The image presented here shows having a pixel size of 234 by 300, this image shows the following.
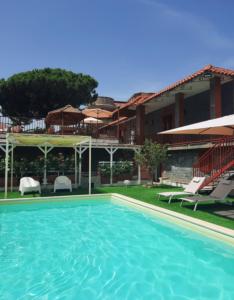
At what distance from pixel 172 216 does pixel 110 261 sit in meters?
3.13

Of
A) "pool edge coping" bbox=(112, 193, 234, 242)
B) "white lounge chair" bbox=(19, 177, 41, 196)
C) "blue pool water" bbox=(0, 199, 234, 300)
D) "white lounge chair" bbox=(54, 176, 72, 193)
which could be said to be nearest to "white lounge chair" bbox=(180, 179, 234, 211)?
"pool edge coping" bbox=(112, 193, 234, 242)

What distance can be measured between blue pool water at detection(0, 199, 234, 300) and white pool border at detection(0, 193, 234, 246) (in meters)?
0.22

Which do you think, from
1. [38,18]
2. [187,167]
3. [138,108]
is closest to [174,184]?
[187,167]

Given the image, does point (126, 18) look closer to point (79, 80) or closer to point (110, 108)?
point (79, 80)

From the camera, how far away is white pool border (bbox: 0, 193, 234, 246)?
611cm

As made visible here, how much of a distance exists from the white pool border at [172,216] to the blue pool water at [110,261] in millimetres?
221

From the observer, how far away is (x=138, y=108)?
20109mm

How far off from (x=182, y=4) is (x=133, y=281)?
10673mm

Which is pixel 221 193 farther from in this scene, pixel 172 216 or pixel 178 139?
pixel 178 139

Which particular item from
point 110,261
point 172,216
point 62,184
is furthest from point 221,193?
point 62,184

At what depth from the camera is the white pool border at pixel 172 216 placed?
6113 millimetres

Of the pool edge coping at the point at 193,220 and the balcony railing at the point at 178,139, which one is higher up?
the balcony railing at the point at 178,139

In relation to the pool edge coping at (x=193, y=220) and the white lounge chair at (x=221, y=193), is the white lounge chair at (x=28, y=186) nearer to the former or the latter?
the pool edge coping at (x=193, y=220)

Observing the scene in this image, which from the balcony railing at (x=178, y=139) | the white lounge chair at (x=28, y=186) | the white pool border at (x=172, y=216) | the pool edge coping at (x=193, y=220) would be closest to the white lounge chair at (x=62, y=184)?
the white lounge chair at (x=28, y=186)
